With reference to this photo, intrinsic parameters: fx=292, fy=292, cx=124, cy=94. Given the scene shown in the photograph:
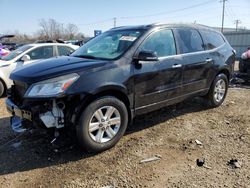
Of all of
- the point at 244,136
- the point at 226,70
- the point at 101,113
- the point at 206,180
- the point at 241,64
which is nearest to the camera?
the point at 206,180

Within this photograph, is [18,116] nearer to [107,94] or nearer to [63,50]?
[107,94]

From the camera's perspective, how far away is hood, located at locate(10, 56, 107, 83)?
13.0ft

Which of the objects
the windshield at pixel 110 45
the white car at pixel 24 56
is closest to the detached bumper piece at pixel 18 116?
the windshield at pixel 110 45

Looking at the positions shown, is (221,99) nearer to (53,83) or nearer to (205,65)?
(205,65)

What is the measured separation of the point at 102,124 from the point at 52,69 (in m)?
1.06

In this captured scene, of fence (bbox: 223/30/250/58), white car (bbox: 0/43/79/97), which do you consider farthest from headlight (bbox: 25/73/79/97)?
fence (bbox: 223/30/250/58)

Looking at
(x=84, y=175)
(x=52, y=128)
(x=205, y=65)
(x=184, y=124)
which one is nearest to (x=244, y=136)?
(x=184, y=124)

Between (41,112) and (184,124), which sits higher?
(41,112)

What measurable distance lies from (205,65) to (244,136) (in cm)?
166

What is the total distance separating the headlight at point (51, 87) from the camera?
3.81 m

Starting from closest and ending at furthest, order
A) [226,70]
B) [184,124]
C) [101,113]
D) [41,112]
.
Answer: [41,112], [101,113], [184,124], [226,70]

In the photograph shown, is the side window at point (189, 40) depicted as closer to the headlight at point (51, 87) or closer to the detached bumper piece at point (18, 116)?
the headlight at point (51, 87)

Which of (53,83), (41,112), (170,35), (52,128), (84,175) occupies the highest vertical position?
(170,35)

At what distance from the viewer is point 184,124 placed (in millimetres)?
5559
